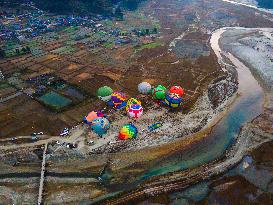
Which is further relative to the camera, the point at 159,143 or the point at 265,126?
the point at 265,126

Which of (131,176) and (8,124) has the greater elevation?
(131,176)

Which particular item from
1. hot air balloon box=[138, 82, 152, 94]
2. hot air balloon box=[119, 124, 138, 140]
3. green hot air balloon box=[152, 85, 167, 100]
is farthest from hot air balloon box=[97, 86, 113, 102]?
hot air balloon box=[119, 124, 138, 140]

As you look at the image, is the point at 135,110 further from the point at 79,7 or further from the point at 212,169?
the point at 79,7

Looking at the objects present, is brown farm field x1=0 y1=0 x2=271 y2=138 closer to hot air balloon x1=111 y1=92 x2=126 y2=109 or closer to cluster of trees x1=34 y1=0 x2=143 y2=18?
hot air balloon x1=111 y1=92 x2=126 y2=109

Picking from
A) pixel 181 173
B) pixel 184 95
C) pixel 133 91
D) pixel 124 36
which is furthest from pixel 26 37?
pixel 181 173

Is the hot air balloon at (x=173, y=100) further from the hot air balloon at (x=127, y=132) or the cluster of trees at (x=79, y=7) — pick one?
the cluster of trees at (x=79, y=7)

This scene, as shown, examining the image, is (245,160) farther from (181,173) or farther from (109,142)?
(109,142)
